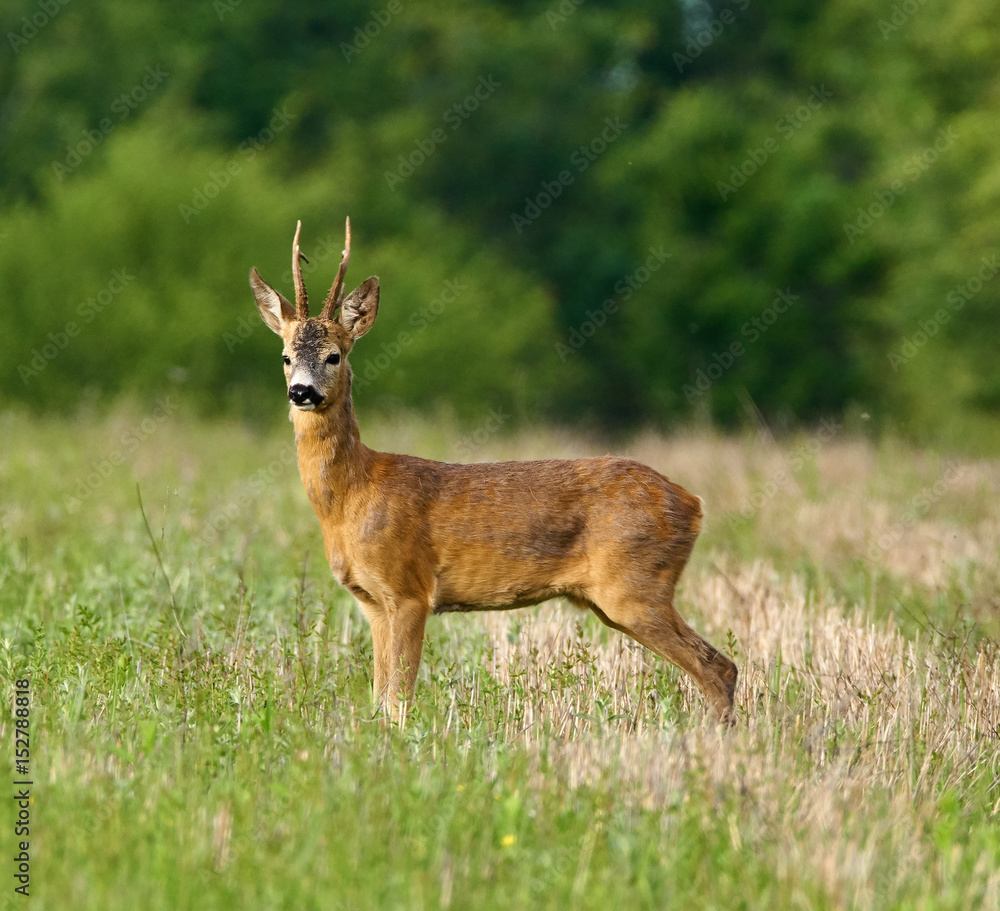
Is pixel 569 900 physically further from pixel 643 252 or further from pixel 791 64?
pixel 791 64

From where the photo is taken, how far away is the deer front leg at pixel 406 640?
611 cm

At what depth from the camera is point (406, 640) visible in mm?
6203

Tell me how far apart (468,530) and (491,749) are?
1317 mm

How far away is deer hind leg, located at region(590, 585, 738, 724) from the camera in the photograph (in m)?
6.23

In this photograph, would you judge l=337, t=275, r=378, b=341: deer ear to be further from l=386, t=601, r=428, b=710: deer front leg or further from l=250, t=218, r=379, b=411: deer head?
l=386, t=601, r=428, b=710: deer front leg

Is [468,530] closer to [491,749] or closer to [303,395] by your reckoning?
[303,395]

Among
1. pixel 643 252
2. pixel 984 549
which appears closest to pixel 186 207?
pixel 643 252

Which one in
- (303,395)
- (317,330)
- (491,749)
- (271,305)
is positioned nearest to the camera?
(491,749)

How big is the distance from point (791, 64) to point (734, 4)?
2.59 metres

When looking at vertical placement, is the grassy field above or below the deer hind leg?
below

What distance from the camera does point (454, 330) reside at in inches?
1377

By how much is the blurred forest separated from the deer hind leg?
66.6ft

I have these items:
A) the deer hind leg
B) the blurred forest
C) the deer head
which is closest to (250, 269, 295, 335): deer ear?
the deer head

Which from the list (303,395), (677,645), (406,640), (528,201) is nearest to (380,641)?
(406,640)
